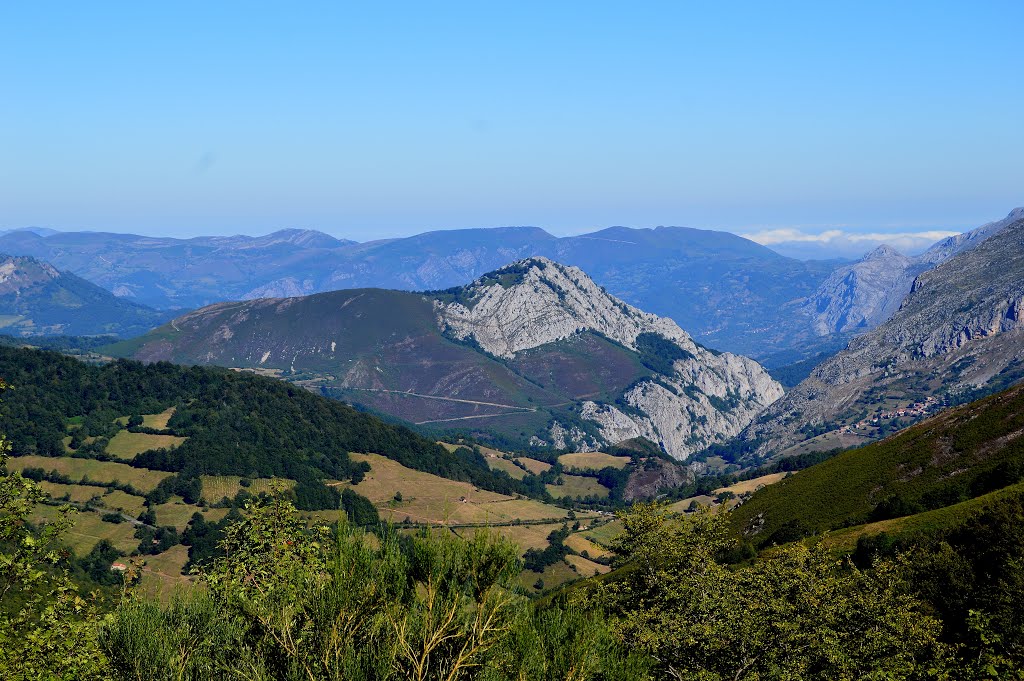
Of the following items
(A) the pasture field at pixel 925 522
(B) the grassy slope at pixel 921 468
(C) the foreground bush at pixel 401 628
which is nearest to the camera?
(C) the foreground bush at pixel 401 628

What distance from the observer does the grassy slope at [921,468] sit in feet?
497

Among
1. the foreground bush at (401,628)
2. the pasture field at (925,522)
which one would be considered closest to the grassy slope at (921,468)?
the pasture field at (925,522)

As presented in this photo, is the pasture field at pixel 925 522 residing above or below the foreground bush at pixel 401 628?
below

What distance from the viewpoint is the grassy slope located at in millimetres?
151500

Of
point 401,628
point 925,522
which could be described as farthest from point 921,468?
point 401,628

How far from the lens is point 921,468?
167625 millimetres

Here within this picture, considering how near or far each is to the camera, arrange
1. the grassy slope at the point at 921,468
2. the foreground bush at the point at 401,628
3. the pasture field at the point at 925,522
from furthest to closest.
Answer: the grassy slope at the point at 921,468, the pasture field at the point at 925,522, the foreground bush at the point at 401,628

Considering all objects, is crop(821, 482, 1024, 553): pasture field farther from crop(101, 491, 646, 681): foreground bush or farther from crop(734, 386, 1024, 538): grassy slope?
crop(101, 491, 646, 681): foreground bush

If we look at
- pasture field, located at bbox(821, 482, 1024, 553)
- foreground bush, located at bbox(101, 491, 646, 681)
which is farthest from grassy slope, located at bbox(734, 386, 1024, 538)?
foreground bush, located at bbox(101, 491, 646, 681)

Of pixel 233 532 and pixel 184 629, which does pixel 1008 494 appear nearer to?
pixel 233 532

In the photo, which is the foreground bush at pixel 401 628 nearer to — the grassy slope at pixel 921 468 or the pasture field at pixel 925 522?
the pasture field at pixel 925 522

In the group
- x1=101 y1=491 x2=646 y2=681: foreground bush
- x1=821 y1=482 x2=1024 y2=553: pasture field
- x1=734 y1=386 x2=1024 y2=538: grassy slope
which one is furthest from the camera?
x1=734 y1=386 x2=1024 y2=538: grassy slope

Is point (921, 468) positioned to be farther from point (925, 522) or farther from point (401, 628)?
point (401, 628)

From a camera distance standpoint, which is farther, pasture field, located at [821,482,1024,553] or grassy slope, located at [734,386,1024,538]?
grassy slope, located at [734,386,1024,538]
